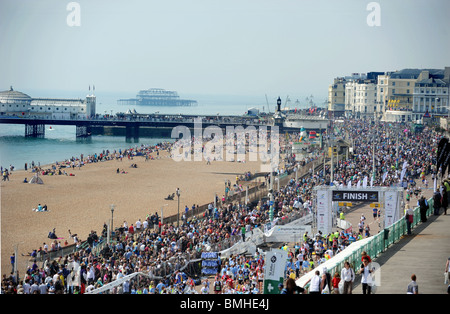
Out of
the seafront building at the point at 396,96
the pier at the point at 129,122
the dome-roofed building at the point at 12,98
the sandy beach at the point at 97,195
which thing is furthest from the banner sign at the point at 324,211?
the dome-roofed building at the point at 12,98

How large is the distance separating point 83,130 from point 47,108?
6680 millimetres

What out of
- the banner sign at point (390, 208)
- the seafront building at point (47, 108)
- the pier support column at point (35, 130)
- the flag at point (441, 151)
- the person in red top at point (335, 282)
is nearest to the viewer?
the person in red top at point (335, 282)

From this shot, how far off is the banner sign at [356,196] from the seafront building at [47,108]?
64814 millimetres

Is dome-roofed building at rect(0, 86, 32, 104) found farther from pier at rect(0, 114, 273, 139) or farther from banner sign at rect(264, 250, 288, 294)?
banner sign at rect(264, 250, 288, 294)

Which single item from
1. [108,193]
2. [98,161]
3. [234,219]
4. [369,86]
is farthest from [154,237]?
[369,86]

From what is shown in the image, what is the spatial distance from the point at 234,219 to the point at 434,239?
7465mm

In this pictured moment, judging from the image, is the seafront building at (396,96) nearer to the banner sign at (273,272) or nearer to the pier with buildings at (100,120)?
the pier with buildings at (100,120)

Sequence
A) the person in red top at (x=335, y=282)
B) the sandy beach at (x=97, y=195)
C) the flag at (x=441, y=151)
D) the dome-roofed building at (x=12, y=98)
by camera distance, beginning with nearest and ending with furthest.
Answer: the person in red top at (x=335, y=282)
the flag at (x=441, y=151)
the sandy beach at (x=97, y=195)
the dome-roofed building at (x=12, y=98)

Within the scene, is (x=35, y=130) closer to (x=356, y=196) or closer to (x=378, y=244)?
(x=356, y=196)

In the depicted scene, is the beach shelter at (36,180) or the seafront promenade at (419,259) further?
the beach shelter at (36,180)

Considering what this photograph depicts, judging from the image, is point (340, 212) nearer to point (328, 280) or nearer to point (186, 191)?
point (328, 280)

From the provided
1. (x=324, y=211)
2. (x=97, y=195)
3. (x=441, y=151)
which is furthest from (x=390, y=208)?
(x=97, y=195)

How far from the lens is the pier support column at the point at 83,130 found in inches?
3031

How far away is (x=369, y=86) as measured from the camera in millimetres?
100562
